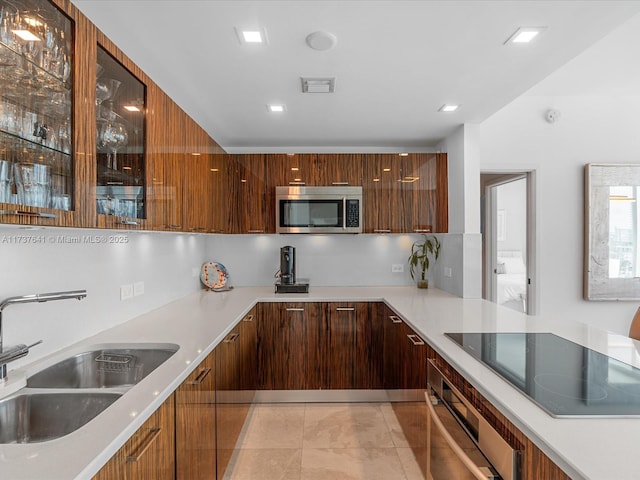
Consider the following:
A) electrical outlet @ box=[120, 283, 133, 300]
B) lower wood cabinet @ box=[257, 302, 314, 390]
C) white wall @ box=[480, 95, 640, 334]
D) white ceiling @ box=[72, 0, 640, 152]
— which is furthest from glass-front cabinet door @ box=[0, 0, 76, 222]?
white wall @ box=[480, 95, 640, 334]

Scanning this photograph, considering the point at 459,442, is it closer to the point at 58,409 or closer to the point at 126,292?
the point at 58,409

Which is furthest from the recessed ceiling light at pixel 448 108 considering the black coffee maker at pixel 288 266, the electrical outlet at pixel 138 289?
the electrical outlet at pixel 138 289

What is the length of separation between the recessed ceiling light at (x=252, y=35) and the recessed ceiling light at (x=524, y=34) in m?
1.13

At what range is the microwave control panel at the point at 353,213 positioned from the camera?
11.4ft

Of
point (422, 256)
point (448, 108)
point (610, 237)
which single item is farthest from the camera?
point (422, 256)

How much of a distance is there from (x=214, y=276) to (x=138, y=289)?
4.05 ft

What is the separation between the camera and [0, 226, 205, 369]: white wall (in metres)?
1.49

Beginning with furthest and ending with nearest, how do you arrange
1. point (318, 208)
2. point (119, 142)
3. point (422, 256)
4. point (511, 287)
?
point (511, 287), point (422, 256), point (318, 208), point (119, 142)

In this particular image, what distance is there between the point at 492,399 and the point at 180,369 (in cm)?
111

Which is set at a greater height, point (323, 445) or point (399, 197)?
point (399, 197)

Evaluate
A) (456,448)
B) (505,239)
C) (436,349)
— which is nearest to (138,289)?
(436,349)

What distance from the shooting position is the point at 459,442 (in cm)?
143

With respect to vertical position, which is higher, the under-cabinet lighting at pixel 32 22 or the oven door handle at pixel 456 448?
the under-cabinet lighting at pixel 32 22

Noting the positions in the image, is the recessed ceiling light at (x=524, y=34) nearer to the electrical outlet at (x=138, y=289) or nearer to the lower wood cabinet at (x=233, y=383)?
the lower wood cabinet at (x=233, y=383)
